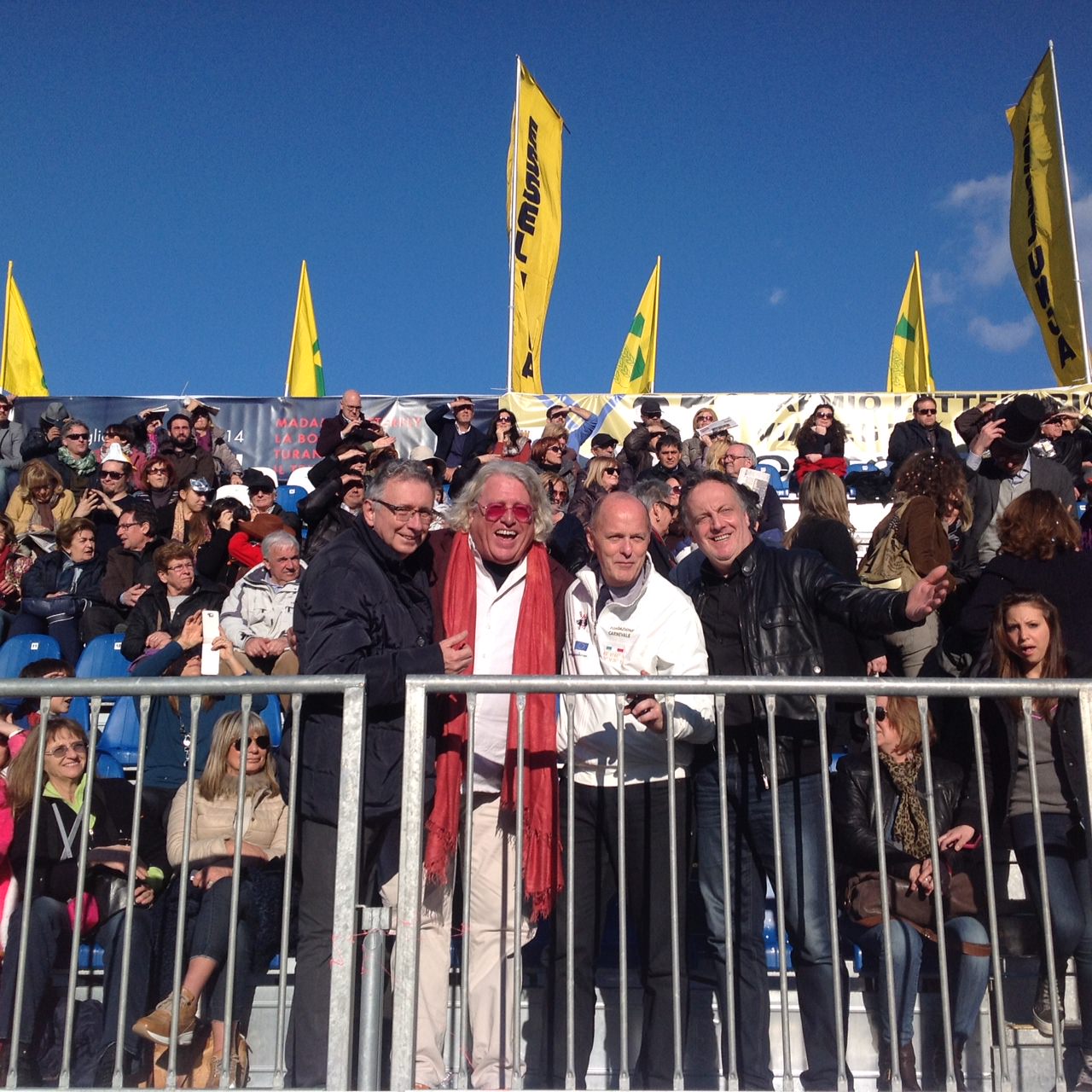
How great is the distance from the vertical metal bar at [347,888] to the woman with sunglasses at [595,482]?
5564mm

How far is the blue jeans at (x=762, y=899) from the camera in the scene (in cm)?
336

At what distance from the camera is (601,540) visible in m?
3.74

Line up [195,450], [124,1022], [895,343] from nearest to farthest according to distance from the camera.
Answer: [124,1022]
[195,450]
[895,343]

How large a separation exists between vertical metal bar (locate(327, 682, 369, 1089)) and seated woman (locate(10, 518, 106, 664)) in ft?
18.5

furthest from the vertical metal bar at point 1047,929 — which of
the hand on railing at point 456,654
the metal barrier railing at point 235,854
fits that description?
the metal barrier railing at point 235,854

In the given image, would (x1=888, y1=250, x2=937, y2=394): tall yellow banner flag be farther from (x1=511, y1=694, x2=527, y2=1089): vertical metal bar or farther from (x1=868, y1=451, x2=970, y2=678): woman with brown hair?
(x1=511, y1=694, x2=527, y2=1089): vertical metal bar

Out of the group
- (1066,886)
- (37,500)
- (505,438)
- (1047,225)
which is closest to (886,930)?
(1066,886)

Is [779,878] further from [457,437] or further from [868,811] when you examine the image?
[457,437]

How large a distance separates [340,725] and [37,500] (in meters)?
7.83

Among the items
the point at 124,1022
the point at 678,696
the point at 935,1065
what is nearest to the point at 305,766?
the point at 124,1022

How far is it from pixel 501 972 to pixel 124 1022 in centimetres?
108

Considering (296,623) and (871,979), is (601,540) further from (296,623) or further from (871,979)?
(871,979)

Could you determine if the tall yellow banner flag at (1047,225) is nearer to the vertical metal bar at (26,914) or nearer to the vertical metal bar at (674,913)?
the vertical metal bar at (674,913)

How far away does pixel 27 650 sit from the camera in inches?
300
